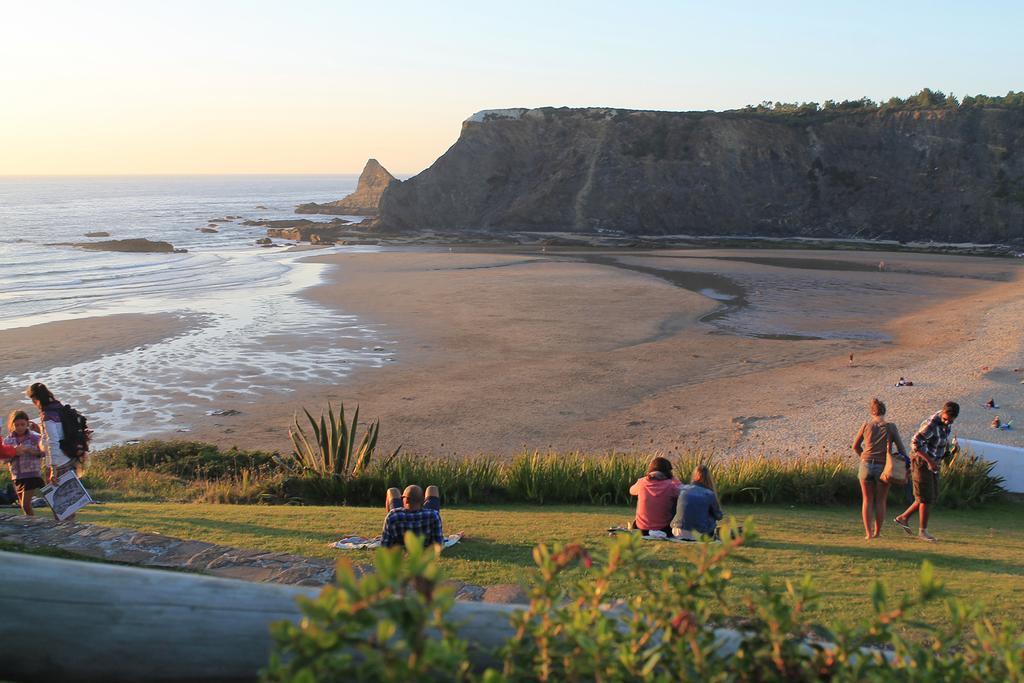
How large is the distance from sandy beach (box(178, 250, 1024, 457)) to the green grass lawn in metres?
5.38

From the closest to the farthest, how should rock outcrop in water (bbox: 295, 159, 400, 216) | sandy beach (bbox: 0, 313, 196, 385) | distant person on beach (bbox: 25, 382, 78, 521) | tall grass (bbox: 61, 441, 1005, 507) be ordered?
distant person on beach (bbox: 25, 382, 78, 521)
tall grass (bbox: 61, 441, 1005, 507)
sandy beach (bbox: 0, 313, 196, 385)
rock outcrop in water (bbox: 295, 159, 400, 216)

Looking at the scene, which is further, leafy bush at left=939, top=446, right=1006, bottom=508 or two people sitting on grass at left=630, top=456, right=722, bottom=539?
leafy bush at left=939, top=446, right=1006, bottom=508

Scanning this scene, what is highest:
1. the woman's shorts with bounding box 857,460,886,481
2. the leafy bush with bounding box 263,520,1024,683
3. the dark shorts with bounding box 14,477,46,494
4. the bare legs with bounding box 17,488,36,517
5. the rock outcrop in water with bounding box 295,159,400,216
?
the rock outcrop in water with bounding box 295,159,400,216

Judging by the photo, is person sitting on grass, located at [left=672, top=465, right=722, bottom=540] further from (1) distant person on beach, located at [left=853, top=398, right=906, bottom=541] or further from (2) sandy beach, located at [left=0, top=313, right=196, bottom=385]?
(2) sandy beach, located at [left=0, top=313, right=196, bottom=385]

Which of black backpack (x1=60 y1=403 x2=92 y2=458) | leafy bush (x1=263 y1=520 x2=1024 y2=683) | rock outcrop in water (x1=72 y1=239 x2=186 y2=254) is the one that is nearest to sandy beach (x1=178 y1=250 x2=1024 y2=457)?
black backpack (x1=60 y1=403 x2=92 y2=458)

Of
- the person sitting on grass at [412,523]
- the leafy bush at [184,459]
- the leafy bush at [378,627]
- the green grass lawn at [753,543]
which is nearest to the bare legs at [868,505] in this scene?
the green grass lawn at [753,543]

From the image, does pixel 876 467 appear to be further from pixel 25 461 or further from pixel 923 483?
pixel 25 461

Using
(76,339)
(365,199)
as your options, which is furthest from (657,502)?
(365,199)

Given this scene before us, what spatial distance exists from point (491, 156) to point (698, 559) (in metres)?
75.5

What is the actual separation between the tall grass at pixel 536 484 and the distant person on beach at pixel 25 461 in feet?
4.82

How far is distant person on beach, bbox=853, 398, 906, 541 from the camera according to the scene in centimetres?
818

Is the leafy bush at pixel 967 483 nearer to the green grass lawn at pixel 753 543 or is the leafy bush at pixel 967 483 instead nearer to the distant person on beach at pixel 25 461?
the green grass lawn at pixel 753 543

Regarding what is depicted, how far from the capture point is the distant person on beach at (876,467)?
26.8 feet

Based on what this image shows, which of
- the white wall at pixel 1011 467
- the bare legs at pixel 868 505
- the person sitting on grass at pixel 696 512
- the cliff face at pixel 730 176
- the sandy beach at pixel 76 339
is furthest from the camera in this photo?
the cliff face at pixel 730 176
